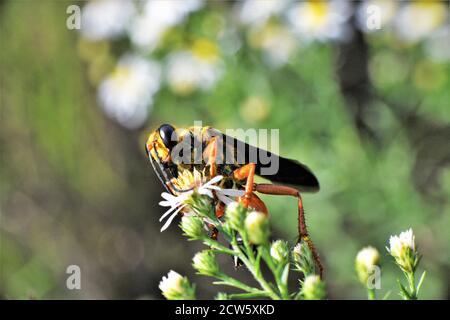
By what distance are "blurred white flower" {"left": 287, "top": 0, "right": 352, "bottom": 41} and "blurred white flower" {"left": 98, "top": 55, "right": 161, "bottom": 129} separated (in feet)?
3.21

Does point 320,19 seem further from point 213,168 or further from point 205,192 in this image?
point 205,192

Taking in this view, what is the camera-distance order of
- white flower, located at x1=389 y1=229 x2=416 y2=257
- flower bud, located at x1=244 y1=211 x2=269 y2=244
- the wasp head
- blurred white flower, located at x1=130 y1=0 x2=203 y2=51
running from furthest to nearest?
blurred white flower, located at x1=130 y1=0 x2=203 y2=51, the wasp head, white flower, located at x1=389 y1=229 x2=416 y2=257, flower bud, located at x1=244 y1=211 x2=269 y2=244

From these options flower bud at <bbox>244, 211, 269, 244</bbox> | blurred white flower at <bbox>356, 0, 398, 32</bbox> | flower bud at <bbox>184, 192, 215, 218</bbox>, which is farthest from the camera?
blurred white flower at <bbox>356, 0, 398, 32</bbox>

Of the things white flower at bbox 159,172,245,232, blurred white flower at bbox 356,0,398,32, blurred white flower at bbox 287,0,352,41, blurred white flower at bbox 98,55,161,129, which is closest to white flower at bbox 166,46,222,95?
blurred white flower at bbox 98,55,161,129

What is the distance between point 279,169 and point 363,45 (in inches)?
94.3

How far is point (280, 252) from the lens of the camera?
166cm

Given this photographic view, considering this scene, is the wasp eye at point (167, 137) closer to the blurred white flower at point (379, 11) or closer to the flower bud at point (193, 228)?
the flower bud at point (193, 228)

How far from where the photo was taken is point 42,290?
15.5 feet

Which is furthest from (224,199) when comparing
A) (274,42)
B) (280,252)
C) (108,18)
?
(108,18)

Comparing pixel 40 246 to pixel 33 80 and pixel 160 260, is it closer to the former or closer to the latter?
pixel 160 260

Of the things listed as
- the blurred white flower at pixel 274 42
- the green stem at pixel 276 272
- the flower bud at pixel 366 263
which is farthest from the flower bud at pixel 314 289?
the blurred white flower at pixel 274 42

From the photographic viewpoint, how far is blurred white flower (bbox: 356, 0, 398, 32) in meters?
3.95

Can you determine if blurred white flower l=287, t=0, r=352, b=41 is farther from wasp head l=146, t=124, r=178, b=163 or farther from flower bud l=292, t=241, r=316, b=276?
flower bud l=292, t=241, r=316, b=276

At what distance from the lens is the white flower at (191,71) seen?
13.6 feet
